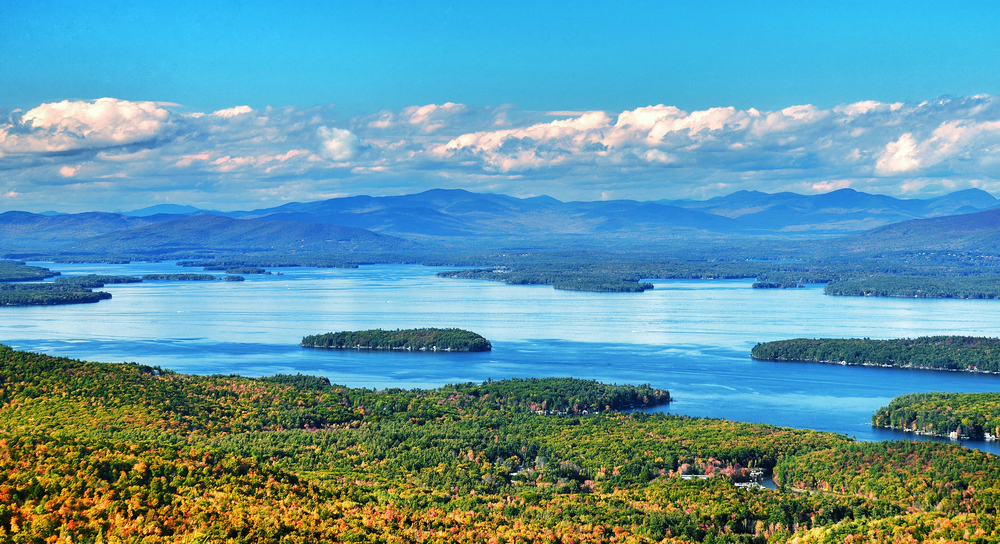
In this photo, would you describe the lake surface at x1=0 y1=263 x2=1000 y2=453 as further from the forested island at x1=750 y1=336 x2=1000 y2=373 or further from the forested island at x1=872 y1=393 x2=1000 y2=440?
the forested island at x1=750 y1=336 x2=1000 y2=373

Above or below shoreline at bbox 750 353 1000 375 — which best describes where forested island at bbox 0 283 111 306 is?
above

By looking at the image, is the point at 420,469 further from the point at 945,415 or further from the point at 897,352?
the point at 897,352

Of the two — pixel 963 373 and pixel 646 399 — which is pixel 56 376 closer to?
pixel 646 399

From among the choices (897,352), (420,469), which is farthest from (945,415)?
(420,469)

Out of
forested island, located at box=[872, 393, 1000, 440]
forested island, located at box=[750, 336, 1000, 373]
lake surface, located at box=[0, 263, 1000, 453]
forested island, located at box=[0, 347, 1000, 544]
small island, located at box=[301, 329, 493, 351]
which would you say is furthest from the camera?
small island, located at box=[301, 329, 493, 351]

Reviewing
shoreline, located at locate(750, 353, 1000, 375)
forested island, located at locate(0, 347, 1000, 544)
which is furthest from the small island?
forested island, located at locate(0, 347, 1000, 544)

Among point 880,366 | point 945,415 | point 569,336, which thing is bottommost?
point 945,415

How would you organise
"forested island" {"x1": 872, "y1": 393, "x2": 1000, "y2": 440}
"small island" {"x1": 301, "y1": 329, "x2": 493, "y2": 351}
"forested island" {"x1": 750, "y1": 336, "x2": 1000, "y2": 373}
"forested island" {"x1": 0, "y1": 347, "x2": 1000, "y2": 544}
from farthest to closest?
"small island" {"x1": 301, "y1": 329, "x2": 493, "y2": 351}, "forested island" {"x1": 750, "y1": 336, "x2": 1000, "y2": 373}, "forested island" {"x1": 872, "y1": 393, "x2": 1000, "y2": 440}, "forested island" {"x1": 0, "y1": 347, "x2": 1000, "y2": 544}
